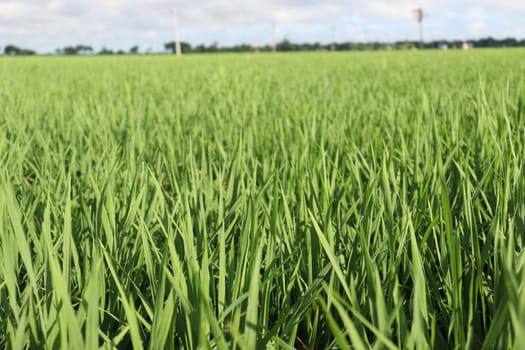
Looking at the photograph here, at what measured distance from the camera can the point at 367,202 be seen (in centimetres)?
80

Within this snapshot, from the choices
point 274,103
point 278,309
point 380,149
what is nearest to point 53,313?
point 278,309

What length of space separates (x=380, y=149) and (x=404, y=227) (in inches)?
24.5

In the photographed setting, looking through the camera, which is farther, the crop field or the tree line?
the tree line

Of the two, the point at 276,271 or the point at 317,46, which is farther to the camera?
the point at 317,46

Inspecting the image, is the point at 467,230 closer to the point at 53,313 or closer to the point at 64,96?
the point at 53,313

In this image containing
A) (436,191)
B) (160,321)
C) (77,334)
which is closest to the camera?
(77,334)

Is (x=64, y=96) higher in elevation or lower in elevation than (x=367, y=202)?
higher

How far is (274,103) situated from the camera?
2676mm

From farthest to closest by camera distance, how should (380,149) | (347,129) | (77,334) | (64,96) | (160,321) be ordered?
(64,96), (347,129), (380,149), (160,321), (77,334)

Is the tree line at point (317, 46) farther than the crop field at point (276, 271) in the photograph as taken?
Yes

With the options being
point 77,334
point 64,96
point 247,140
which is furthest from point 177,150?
point 64,96

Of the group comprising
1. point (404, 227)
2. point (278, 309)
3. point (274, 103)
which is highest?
point (274, 103)

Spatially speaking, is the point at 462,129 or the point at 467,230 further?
the point at 462,129

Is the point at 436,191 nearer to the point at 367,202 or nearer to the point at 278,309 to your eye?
the point at 367,202
